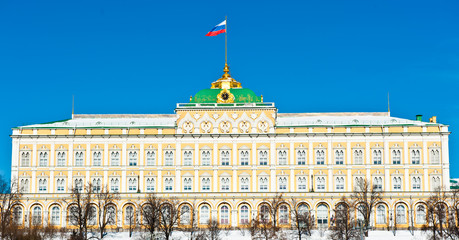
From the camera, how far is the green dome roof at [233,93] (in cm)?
14412

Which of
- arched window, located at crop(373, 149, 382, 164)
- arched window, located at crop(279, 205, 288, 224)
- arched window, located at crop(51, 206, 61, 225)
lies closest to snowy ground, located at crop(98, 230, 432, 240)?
arched window, located at crop(279, 205, 288, 224)

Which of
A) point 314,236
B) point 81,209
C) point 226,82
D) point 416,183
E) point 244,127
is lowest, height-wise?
point 314,236

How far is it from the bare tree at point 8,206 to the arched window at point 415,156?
216ft

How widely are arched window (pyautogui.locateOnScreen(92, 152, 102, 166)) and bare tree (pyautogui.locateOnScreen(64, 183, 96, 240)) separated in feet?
13.7

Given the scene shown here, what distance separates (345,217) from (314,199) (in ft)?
52.4

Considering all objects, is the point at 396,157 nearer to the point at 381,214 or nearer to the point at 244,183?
the point at 381,214

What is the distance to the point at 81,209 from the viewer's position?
127812 mm

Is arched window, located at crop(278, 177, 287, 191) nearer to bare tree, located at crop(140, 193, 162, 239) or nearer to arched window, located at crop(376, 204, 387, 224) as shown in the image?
arched window, located at crop(376, 204, 387, 224)

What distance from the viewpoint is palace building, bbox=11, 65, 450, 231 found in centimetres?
13850

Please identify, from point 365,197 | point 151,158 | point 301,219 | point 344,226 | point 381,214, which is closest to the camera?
point 344,226

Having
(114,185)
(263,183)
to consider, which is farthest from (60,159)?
(263,183)

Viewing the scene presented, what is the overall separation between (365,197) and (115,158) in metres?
43.8

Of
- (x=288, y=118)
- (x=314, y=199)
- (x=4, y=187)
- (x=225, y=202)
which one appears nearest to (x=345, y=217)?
(x=314, y=199)

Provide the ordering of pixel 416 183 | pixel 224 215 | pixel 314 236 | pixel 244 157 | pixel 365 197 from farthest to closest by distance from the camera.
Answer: pixel 244 157 < pixel 416 183 < pixel 224 215 < pixel 365 197 < pixel 314 236
